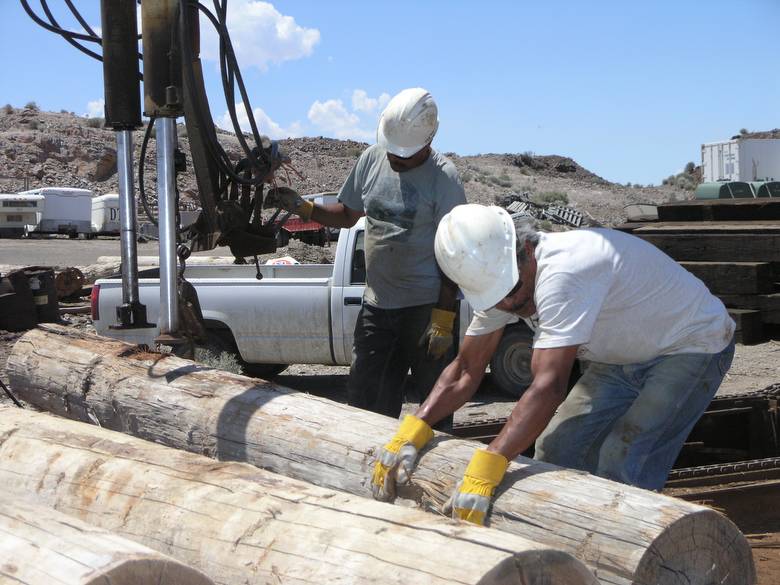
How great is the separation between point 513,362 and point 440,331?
3802 mm

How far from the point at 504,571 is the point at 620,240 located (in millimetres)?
1652

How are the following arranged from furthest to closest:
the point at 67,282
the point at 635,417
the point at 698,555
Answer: the point at 67,282 < the point at 635,417 < the point at 698,555

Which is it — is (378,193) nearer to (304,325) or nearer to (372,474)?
(372,474)

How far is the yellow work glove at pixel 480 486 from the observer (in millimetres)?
3182

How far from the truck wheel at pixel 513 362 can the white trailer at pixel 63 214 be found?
26.9 meters

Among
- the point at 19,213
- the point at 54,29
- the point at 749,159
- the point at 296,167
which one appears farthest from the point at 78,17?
the point at 296,167

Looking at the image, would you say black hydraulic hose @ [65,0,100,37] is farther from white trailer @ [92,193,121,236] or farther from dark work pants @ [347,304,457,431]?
white trailer @ [92,193,121,236]

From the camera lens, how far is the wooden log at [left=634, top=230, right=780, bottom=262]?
1005cm

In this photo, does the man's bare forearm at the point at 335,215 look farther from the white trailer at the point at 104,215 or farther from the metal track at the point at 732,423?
the white trailer at the point at 104,215

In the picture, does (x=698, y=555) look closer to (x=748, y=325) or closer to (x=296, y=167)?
(x=748, y=325)

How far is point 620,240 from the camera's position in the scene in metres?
3.67

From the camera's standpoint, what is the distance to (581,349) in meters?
3.88

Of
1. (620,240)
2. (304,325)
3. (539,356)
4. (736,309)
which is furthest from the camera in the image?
(736,309)

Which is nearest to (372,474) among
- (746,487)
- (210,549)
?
(210,549)
